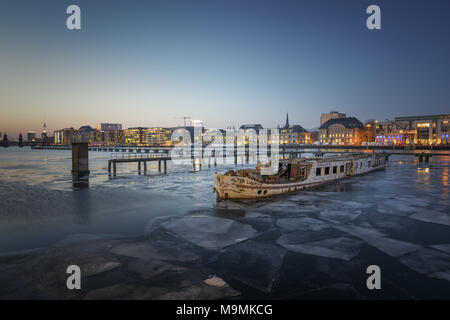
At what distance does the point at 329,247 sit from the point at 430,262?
14.5ft

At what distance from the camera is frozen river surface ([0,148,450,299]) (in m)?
10.5

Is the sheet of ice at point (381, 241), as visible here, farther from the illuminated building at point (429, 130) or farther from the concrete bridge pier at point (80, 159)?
the illuminated building at point (429, 130)

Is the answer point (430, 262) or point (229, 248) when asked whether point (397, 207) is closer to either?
point (430, 262)

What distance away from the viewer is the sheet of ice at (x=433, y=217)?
19.6m

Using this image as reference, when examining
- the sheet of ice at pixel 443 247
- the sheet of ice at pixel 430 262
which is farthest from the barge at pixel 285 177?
the sheet of ice at pixel 430 262

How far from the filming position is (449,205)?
2469 cm

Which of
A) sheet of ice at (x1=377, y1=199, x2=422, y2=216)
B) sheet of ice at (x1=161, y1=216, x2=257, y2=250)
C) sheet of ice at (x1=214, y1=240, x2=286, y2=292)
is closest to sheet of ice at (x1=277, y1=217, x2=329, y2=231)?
sheet of ice at (x1=161, y1=216, x2=257, y2=250)

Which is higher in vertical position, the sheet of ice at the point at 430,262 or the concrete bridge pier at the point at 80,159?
the concrete bridge pier at the point at 80,159

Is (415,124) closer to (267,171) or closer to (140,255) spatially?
(267,171)

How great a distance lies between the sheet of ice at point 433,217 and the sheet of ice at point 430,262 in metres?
6.89

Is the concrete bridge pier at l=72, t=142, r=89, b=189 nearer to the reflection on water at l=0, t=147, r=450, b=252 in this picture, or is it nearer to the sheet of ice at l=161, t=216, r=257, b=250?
the reflection on water at l=0, t=147, r=450, b=252

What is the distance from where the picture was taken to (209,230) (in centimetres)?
1778

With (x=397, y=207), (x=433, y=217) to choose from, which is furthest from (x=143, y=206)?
(x=433, y=217)

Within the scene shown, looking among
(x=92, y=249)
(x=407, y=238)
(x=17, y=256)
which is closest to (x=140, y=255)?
(x=92, y=249)
